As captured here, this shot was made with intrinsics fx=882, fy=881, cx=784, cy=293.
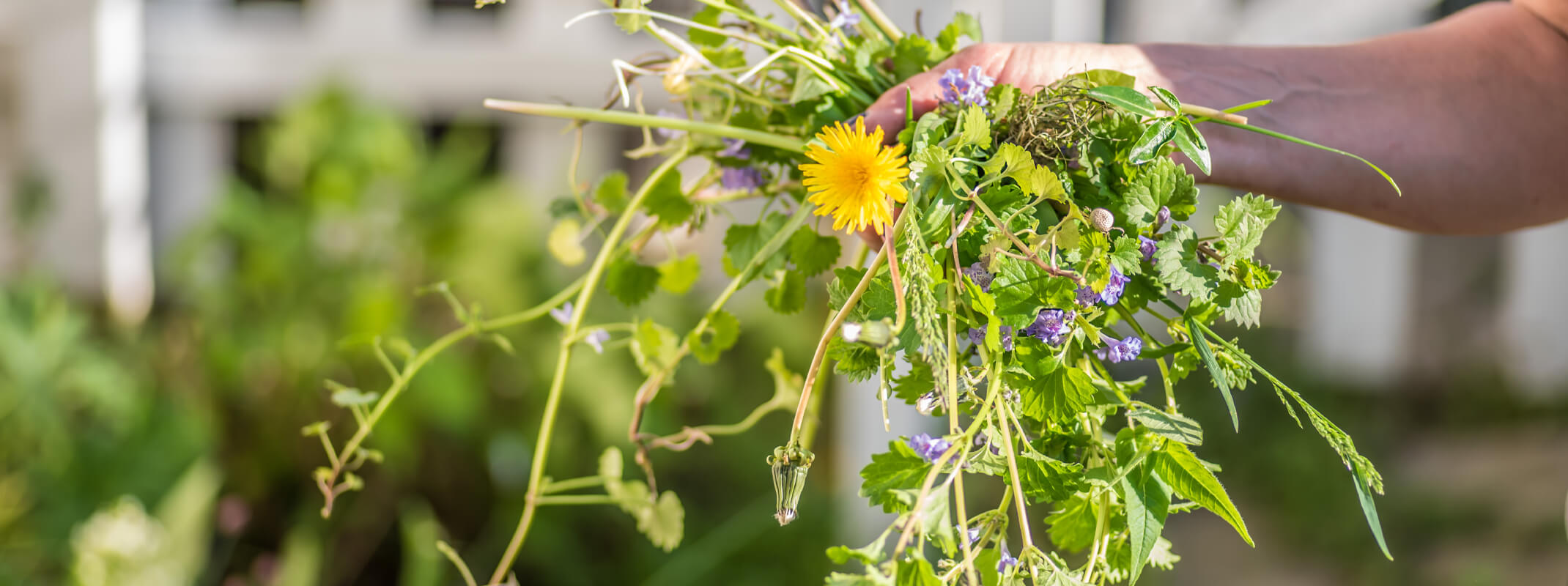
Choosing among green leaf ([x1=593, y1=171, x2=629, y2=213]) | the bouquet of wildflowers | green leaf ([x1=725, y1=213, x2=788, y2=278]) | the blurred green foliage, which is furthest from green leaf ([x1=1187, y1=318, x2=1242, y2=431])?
the blurred green foliage

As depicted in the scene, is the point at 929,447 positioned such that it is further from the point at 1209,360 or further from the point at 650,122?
the point at 650,122

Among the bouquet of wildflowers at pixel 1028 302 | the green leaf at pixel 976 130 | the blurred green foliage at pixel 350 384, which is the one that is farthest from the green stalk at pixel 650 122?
the blurred green foliage at pixel 350 384

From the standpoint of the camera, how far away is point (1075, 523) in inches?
15.7

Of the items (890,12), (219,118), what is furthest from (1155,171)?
(219,118)

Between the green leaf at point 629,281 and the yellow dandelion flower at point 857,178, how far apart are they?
0.23 metres

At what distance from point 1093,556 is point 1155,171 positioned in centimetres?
15

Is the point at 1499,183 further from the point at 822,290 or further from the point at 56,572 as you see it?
the point at 56,572

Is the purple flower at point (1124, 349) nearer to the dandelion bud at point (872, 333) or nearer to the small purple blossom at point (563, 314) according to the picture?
the dandelion bud at point (872, 333)

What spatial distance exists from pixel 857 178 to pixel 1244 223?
15cm

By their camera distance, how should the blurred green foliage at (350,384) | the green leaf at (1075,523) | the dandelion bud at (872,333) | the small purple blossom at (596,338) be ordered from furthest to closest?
the blurred green foliage at (350,384), the small purple blossom at (596,338), the green leaf at (1075,523), the dandelion bud at (872,333)

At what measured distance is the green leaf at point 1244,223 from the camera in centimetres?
33

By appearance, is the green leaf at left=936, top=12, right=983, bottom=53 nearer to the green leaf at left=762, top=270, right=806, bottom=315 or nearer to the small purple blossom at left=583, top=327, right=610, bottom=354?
the green leaf at left=762, top=270, right=806, bottom=315

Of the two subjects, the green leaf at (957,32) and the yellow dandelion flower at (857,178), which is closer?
the yellow dandelion flower at (857,178)

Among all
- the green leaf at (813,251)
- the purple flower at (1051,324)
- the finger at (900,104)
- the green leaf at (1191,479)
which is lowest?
the green leaf at (1191,479)
